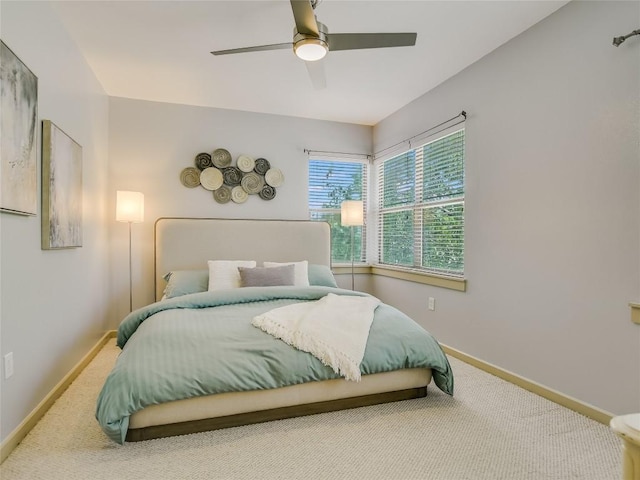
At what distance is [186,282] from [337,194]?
7.28 ft

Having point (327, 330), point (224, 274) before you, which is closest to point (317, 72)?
point (327, 330)

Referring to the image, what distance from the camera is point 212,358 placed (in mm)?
1976

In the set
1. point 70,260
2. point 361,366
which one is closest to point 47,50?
point 70,260

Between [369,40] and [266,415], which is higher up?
[369,40]

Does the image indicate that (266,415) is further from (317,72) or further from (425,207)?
(425,207)

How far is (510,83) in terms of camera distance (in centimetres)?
273

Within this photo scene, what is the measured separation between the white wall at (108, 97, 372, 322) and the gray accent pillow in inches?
41.1

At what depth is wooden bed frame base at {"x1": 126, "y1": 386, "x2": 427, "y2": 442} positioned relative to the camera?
190 cm

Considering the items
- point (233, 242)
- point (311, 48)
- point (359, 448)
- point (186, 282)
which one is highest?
point (311, 48)

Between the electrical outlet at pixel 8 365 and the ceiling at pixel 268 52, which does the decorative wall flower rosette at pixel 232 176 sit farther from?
the electrical outlet at pixel 8 365

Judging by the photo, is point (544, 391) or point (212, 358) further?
point (544, 391)

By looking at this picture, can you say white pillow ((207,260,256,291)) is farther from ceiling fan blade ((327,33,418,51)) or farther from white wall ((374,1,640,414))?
ceiling fan blade ((327,33,418,51))

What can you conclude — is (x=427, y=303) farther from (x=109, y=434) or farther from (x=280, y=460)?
(x=109, y=434)

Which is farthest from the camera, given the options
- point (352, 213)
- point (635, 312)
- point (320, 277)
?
point (352, 213)
